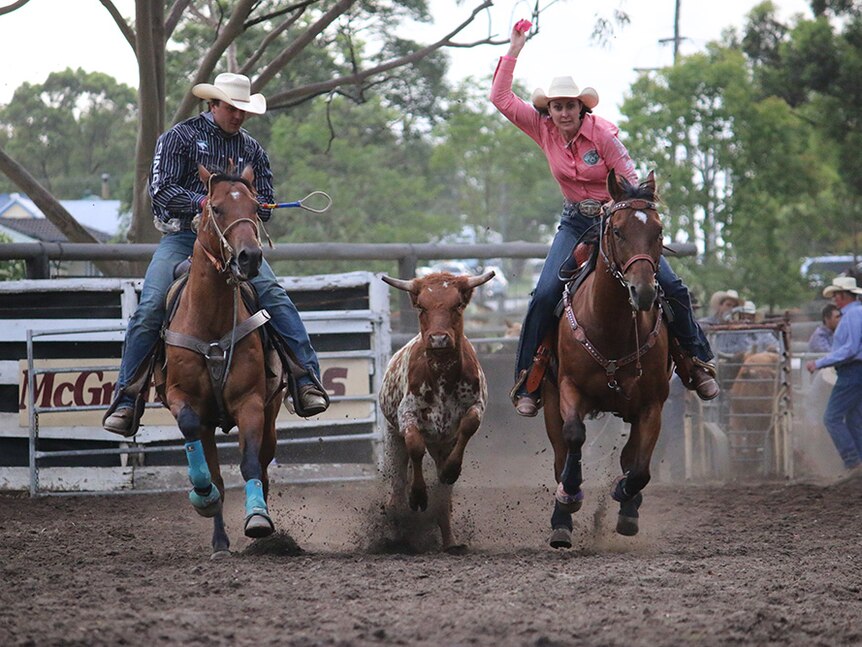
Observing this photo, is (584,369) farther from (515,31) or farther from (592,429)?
(592,429)

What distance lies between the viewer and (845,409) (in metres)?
13.3

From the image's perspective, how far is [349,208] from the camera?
32250mm

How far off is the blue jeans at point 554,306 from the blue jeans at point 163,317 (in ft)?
4.55

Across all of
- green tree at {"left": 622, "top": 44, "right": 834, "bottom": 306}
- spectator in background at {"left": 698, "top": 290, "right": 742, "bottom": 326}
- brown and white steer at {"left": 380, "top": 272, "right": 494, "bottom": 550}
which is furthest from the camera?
green tree at {"left": 622, "top": 44, "right": 834, "bottom": 306}

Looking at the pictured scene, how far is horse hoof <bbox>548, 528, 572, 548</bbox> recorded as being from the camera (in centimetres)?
764

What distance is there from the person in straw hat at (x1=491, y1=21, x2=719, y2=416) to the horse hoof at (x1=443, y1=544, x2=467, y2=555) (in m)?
0.94

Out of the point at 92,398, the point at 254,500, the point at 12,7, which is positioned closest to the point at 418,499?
the point at 254,500

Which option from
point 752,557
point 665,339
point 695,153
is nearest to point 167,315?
point 665,339

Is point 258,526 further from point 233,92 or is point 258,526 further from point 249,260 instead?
point 233,92

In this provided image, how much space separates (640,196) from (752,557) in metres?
2.17

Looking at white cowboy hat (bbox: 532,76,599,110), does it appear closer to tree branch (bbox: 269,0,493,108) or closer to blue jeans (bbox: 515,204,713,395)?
blue jeans (bbox: 515,204,713,395)

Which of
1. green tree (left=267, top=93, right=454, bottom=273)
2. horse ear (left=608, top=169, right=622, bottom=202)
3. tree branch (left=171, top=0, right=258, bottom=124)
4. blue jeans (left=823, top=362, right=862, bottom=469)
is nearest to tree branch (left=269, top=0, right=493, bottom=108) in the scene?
tree branch (left=171, top=0, right=258, bottom=124)

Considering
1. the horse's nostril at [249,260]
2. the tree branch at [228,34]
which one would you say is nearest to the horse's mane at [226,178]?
the horse's nostril at [249,260]

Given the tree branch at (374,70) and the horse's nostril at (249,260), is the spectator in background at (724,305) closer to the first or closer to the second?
the tree branch at (374,70)
